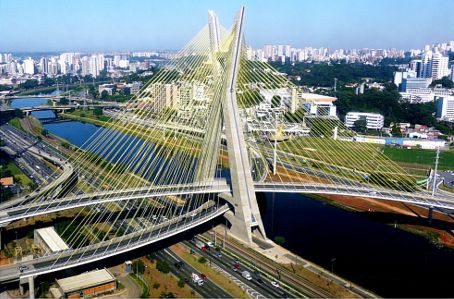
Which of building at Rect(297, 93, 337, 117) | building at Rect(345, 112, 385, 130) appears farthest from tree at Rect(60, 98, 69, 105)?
building at Rect(345, 112, 385, 130)

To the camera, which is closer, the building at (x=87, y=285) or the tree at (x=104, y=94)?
the building at (x=87, y=285)

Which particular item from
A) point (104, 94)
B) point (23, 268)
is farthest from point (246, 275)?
point (104, 94)

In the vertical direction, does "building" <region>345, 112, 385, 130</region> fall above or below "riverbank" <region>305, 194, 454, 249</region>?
above

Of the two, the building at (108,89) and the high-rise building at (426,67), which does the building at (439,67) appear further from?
the building at (108,89)

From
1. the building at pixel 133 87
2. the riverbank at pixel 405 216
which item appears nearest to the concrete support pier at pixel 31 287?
the riverbank at pixel 405 216

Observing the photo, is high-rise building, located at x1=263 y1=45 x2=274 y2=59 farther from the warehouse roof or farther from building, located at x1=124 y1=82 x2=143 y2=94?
the warehouse roof

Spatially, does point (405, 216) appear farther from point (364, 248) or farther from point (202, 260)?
point (202, 260)

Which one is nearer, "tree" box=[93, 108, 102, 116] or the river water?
the river water

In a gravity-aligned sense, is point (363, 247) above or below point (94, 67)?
below
